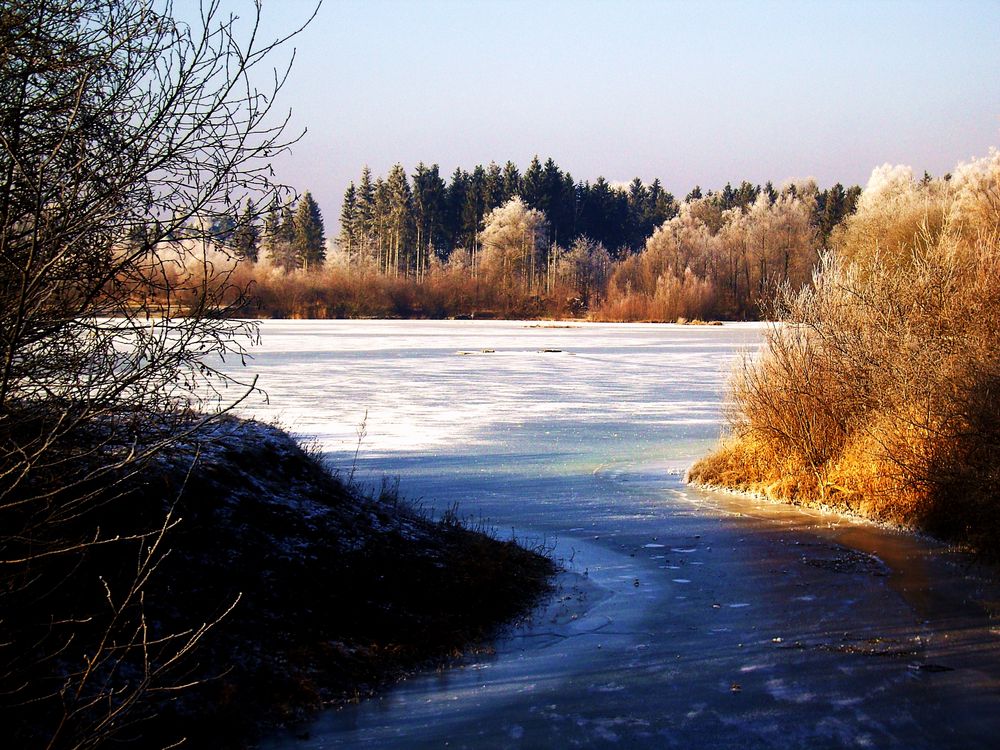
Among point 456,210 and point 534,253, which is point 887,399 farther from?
point 456,210

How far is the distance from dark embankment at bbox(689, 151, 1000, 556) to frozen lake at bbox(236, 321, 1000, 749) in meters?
0.67

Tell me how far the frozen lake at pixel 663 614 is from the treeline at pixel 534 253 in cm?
4992

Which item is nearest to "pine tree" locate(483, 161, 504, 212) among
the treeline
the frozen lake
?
the treeline

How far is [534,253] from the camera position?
8475cm

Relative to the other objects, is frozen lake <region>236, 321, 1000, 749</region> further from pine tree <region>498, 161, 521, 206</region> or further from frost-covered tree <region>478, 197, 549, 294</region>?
pine tree <region>498, 161, 521, 206</region>

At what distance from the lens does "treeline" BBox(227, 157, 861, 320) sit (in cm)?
7325

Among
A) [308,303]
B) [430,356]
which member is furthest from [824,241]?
[430,356]

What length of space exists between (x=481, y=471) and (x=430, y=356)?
21.3 m

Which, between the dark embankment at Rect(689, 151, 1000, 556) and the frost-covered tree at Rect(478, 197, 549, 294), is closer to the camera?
the dark embankment at Rect(689, 151, 1000, 556)

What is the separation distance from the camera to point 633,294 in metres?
73.2

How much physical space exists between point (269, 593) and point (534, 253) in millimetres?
78466

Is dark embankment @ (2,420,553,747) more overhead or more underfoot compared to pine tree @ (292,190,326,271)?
more underfoot

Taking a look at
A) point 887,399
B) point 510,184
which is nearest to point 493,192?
point 510,184

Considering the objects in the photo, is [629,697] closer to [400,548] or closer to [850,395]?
[400,548]
